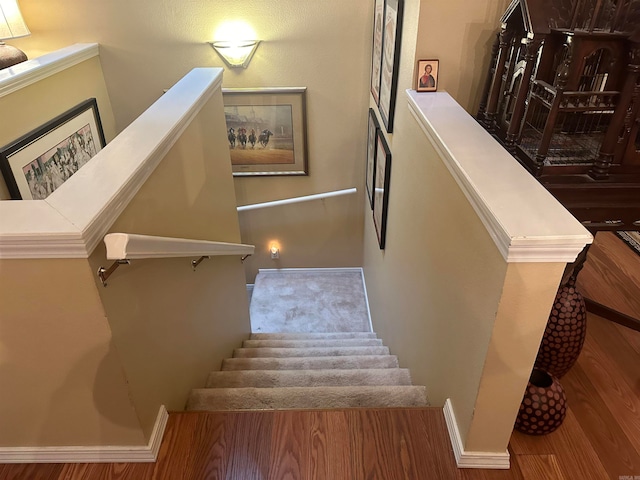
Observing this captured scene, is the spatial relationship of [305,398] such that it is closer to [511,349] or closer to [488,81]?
[511,349]

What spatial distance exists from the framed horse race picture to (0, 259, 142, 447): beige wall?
276cm

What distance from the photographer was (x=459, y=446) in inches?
59.9

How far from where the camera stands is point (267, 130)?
4.11m

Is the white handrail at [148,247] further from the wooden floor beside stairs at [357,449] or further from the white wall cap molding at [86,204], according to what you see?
the wooden floor beside stairs at [357,449]

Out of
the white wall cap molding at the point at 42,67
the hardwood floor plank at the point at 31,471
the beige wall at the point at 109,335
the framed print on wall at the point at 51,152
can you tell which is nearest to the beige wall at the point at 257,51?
the white wall cap molding at the point at 42,67

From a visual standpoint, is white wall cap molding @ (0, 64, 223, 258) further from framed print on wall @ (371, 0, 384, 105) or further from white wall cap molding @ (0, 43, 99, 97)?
framed print on wall @ (371, 0, 384, 105)

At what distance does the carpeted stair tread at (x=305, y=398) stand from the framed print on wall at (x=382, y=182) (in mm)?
Result: 1315

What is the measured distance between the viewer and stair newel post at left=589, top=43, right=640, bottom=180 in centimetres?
148

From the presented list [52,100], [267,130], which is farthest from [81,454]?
[267,130]

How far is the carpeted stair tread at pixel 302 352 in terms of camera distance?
2775mm

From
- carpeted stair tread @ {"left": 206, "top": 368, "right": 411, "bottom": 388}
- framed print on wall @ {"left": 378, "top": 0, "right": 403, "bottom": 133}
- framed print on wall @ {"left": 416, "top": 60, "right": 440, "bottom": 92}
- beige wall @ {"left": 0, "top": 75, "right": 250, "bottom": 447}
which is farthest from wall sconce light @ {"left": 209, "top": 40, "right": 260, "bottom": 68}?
carpeted stair tread @ {"left": 206, "top": 368, "right": 411, "bottom": 388}

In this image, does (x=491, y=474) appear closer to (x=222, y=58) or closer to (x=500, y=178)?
(x=500, y=178)

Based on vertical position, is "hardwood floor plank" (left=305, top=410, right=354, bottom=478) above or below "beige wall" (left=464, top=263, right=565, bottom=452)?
below

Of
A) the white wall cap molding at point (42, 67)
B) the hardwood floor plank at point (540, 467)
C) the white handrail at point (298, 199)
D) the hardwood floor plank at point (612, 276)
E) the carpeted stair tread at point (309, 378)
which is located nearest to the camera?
the hardwood floor plank at point (540, 467)
